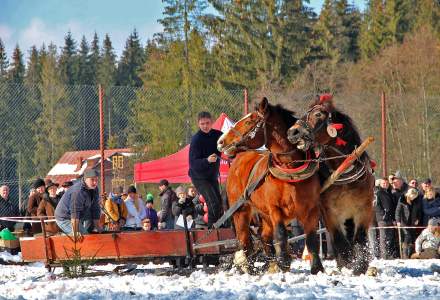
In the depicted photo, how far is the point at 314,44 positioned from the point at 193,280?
135 feet

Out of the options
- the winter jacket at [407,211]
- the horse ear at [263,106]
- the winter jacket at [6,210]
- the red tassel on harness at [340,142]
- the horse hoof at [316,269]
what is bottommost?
the horse hoof at [316,269]

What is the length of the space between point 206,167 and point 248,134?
144 cm

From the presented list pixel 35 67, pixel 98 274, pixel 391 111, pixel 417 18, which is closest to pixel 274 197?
pixel 98 274

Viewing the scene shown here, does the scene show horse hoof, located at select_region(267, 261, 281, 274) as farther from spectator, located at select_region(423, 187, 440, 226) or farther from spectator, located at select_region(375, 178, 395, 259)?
spectator, located at select_region(423, 187, 440, 226)

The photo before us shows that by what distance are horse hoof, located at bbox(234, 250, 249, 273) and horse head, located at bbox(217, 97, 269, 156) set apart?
1.27 m

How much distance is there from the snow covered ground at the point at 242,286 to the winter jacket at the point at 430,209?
5198 mm

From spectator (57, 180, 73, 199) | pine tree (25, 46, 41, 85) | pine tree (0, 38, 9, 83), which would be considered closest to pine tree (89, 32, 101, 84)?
pine tree (25, 46, 41, 85)

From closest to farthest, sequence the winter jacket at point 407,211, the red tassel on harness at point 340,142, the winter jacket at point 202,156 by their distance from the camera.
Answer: the red tassel on harness at point 340,142 < the winter jacket at point 202,156 < the winter jacket at point 407,211

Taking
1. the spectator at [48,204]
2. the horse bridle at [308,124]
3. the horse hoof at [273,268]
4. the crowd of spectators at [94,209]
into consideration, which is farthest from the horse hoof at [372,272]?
the spectator at [48,204]

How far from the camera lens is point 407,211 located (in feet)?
54.7

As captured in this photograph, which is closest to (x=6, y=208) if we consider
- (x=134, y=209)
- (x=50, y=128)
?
(x=134, y=209)

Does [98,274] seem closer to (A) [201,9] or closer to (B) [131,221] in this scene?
(B) [131,221]

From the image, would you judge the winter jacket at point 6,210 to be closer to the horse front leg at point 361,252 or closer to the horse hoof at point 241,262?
the horse hoof at point 241,262

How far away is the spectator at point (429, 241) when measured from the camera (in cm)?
1545
